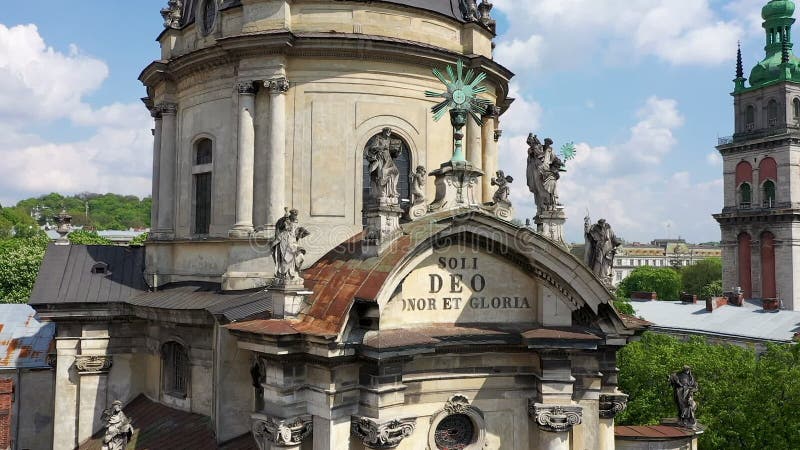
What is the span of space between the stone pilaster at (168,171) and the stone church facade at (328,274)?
0.07 m

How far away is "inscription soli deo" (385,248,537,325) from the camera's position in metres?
16.0

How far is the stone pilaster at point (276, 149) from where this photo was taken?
65.6ft

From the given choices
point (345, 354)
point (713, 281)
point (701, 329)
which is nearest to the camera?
point (345, 354)

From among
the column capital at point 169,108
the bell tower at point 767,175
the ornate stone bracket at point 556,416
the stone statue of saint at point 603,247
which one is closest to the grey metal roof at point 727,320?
the bell tower at point 767,175

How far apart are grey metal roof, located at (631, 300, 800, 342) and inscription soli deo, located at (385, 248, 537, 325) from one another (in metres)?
37.2

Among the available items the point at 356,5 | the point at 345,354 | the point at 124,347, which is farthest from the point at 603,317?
the point at 124,347

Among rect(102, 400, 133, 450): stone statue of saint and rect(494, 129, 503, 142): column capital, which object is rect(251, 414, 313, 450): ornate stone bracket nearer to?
rect(102, 400, 133, 450): stone statue of saint

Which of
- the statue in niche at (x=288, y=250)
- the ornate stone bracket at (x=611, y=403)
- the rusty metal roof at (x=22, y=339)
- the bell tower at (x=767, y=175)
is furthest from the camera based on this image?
the bell tower at (x=767, y=175)

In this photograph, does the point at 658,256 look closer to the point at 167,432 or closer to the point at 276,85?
the point at 276,85

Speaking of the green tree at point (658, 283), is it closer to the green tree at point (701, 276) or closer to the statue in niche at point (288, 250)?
the green tree at point (701, 276)

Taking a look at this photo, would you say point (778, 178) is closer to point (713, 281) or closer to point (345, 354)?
point (713, 281)

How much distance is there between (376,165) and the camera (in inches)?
624

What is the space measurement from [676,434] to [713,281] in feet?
312

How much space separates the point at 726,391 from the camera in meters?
29.1
